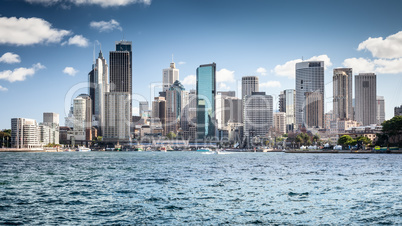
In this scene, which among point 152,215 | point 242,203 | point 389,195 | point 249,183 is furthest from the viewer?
point 249,183

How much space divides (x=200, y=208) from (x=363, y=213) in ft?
45.9

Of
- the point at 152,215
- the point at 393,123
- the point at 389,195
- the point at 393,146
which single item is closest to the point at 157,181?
the point at 152,215

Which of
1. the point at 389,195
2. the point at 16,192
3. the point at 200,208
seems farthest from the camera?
the point at 16,192

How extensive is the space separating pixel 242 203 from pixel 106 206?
1275 centimetres

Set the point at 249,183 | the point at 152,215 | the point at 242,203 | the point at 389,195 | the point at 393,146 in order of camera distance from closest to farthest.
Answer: the point at 152,215 < the point at 242,203 < the point at 389,195 < the point at 249,183 < the point at 393,146

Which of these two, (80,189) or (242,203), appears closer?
(242,203)

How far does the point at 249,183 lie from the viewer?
58688mm

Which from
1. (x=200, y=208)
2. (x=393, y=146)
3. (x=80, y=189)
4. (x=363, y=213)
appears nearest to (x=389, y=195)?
(x=363, y=213)

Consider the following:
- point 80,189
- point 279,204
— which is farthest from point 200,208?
point 80,189

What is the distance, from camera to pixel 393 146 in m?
197

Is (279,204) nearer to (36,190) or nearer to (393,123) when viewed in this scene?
(36,190)

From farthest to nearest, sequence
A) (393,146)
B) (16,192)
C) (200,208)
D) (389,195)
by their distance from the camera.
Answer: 1. (393,146)
2. (16,192)
3. (389,195)
4. (200,208)

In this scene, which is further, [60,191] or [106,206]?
[60,191]

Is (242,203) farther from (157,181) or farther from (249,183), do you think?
(157,181)
